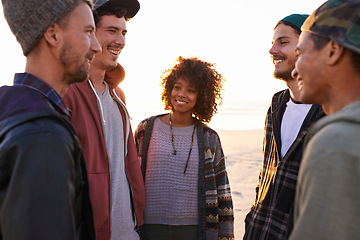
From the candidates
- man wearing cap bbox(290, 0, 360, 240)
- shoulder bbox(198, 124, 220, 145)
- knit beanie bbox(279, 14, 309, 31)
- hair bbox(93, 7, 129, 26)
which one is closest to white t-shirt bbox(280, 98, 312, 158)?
shoulder bbox(198, 124, 220, 145)

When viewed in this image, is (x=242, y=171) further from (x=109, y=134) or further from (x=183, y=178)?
(x=109, y=134)

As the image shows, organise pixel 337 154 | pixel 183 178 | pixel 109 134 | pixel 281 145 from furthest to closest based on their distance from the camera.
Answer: pixel 183 178 < pixel 281 145 < pixel 109 134 < pixel 337 154

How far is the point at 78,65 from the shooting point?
5.49 ft

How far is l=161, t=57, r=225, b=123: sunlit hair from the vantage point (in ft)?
11.5

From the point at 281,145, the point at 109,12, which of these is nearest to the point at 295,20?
the point at 281,145

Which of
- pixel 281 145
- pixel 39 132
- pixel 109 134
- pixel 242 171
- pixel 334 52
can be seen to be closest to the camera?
pixel 39 132

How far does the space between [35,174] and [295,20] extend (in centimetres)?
298

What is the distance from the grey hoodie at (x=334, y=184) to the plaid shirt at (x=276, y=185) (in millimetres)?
1159

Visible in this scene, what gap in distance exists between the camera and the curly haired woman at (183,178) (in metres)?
2.98

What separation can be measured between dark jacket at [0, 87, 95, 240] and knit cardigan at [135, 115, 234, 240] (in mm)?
1898

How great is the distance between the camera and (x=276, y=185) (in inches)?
101

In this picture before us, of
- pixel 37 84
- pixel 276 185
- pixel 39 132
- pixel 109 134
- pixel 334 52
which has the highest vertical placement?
pixel 334 52

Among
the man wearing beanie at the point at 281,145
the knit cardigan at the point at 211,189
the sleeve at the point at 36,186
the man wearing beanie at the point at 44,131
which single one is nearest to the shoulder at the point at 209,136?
the knit cardigan at the point at 211,189

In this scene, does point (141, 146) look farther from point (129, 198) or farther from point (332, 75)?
point (332, 75)
